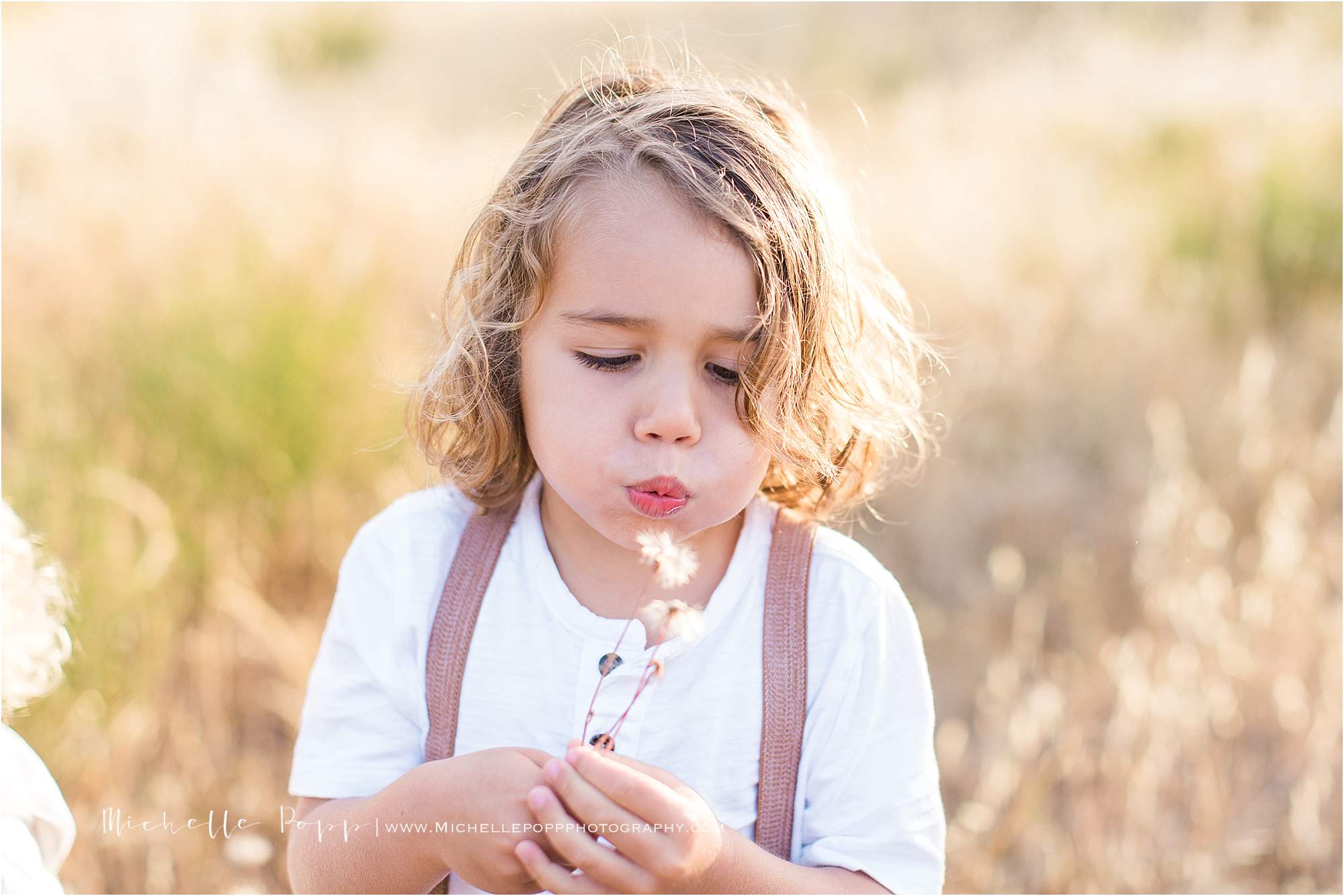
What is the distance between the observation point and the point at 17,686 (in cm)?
148

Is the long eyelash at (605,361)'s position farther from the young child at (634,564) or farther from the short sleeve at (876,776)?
the short sleeve at (876,776)

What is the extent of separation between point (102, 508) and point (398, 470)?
750mm

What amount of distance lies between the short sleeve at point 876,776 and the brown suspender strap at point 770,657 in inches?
1.3

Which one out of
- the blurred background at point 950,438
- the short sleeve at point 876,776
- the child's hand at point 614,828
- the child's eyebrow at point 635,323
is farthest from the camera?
the blurred background at point 950,438

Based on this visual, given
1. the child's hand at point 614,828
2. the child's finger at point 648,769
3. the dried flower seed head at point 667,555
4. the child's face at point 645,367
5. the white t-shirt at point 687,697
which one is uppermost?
the child's face at point 645,367

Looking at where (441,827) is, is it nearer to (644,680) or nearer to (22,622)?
(644,680)

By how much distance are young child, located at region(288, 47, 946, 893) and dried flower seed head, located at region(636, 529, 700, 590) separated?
24mm

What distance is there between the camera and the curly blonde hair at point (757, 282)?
1.33 m

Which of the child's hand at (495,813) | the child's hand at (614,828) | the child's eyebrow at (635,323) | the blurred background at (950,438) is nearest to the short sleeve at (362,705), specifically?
the child's hand at (495,813)

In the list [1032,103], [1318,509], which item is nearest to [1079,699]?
[1318,509]

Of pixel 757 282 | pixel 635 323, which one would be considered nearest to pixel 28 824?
pixel 635 323

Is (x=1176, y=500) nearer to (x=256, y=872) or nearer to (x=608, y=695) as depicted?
(x=608, y=695)

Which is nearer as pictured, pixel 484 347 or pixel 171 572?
pixel 484 347

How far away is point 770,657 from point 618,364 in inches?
16.2
